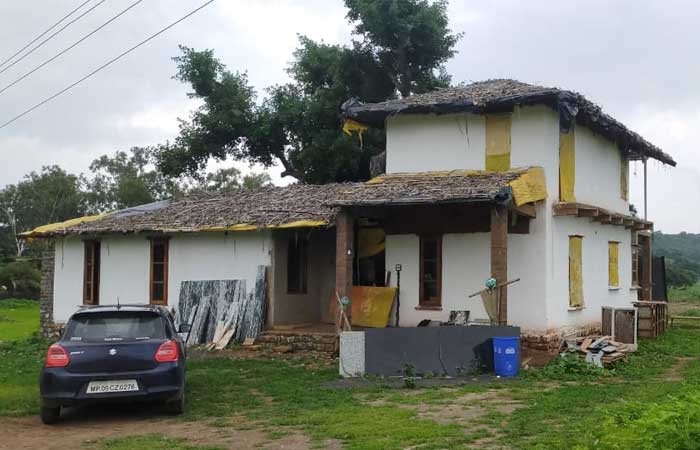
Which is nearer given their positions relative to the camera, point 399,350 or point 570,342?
point 399,350

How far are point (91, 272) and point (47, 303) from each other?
6.13ft

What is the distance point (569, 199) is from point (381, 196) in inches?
171

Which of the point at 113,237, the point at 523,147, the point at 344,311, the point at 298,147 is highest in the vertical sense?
the point at 298,147

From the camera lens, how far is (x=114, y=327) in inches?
390

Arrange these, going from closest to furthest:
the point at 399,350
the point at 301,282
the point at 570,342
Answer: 1. the point at 399,350
2. the point at 570,342
3. the point at 301,282

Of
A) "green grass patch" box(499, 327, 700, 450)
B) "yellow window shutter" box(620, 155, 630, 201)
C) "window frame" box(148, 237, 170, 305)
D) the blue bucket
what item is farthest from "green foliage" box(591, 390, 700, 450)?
"yellow window shutter" box(620, 155, 630, 201)

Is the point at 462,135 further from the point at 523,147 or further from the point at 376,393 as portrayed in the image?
the point at 376,393

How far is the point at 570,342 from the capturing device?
14.7 m

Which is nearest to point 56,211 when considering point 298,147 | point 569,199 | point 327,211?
point 298,147

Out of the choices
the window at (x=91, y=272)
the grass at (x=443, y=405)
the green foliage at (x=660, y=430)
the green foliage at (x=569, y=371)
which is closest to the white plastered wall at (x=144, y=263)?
the window at (x=91, y=272)

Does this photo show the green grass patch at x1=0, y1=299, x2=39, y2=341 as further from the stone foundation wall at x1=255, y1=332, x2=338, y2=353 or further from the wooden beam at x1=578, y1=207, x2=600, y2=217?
the wooden beam at x1=578, y1=207, x2=600, y2=217

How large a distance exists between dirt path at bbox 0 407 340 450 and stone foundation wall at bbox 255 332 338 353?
20.6 ft

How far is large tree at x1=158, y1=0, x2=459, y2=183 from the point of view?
93.8 feet

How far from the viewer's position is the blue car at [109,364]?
30.9 feet
